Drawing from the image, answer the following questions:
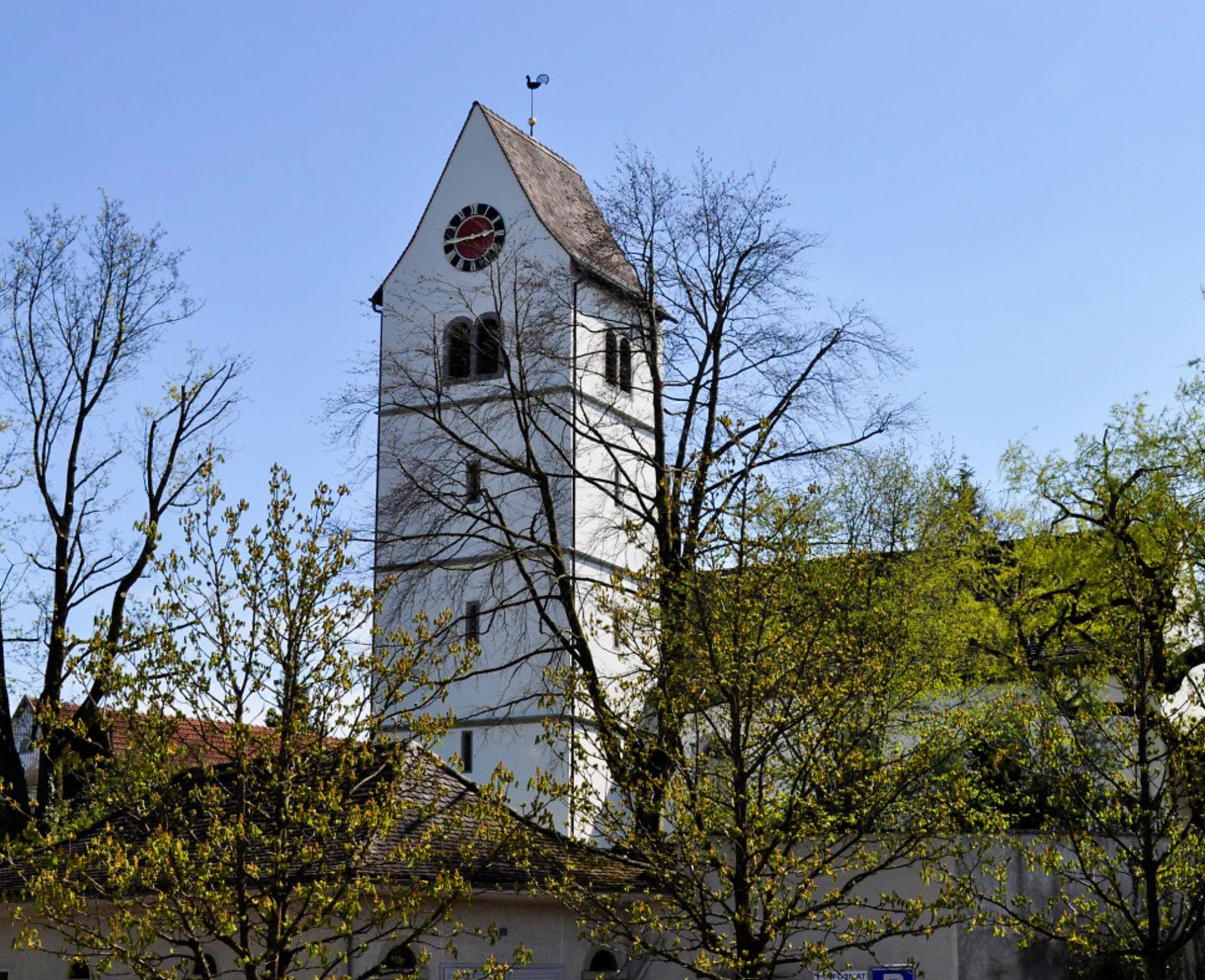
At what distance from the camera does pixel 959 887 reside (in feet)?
48.0

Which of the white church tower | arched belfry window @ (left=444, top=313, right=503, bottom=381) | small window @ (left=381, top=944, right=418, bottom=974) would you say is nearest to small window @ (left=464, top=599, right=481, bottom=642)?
the white church tower

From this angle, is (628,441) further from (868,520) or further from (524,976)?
(524,976)

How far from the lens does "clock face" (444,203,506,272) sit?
42.7 metres

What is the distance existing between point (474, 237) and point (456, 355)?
3.02m

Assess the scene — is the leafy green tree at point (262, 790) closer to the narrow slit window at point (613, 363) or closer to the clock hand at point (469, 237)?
the narrow slit window at point (613, 363)

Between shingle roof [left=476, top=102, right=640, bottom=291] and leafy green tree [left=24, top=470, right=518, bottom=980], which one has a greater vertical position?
shingle roof [left=476, top=102, right=640, bottom=291]

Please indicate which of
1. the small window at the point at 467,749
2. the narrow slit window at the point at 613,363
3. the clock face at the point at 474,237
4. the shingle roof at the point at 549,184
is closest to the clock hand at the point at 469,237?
the clock face at the point at 474,237

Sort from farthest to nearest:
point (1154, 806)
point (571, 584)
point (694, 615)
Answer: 1. point (571, 584)
2. point (694, 615)
3. point (1154, 806)

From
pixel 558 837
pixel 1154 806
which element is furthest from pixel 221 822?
pixel 1154 806

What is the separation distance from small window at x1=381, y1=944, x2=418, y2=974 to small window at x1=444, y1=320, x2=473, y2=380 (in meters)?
25.3

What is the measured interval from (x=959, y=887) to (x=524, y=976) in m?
7.47

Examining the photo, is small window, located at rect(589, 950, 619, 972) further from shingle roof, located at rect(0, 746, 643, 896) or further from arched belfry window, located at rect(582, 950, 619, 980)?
shingle roof, located at rect(0, 746, 643, 896)

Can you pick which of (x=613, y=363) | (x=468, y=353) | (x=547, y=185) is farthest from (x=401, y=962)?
(x=547, y=185)

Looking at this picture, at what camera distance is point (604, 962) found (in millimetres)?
22031
